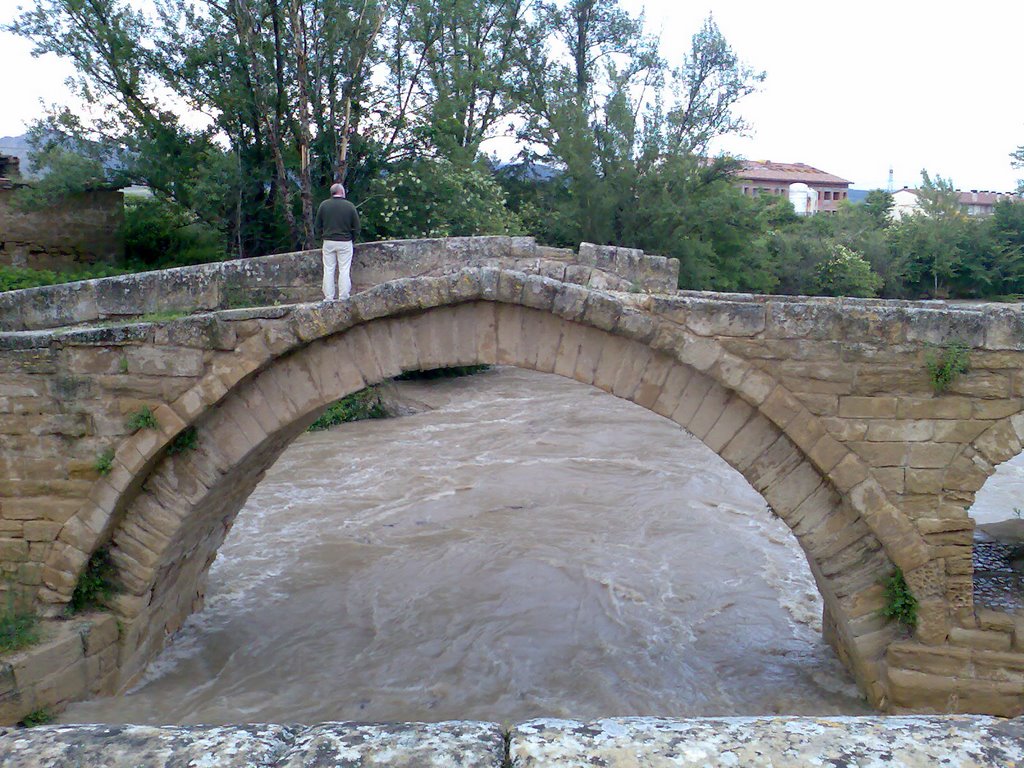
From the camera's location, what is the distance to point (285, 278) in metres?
5.94

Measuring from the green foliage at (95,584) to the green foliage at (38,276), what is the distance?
664 centimetres

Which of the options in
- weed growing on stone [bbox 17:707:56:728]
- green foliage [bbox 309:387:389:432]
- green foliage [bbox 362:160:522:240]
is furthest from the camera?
green foliage [bbox 309:387:389:432]

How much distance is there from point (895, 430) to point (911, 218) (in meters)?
29.2

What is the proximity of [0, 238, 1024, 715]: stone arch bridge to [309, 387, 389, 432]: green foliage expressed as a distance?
796 cm

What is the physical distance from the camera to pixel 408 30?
1418cm

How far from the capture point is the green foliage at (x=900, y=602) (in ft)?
14.5

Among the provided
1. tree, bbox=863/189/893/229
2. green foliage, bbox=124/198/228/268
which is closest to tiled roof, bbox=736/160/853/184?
tree, bbox=863/189/893/229

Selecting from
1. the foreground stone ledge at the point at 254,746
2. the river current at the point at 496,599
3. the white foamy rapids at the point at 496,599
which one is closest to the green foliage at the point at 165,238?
the white foamy rapids at the point at 496,599

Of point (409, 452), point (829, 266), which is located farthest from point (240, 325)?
point (829, 266)

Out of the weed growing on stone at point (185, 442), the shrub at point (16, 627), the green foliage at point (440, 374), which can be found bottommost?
the shrub at point (16, 627)

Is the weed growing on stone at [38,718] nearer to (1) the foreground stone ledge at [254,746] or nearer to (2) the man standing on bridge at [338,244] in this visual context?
(2) the man standing on bridge at [338,244]

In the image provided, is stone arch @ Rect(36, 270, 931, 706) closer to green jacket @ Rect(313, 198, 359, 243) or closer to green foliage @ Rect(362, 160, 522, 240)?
green jacket @ Rect(313, 198, 359, 243)

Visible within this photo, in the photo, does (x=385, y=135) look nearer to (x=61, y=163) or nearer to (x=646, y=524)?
(x=61, y=163)

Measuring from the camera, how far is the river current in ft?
17.9
